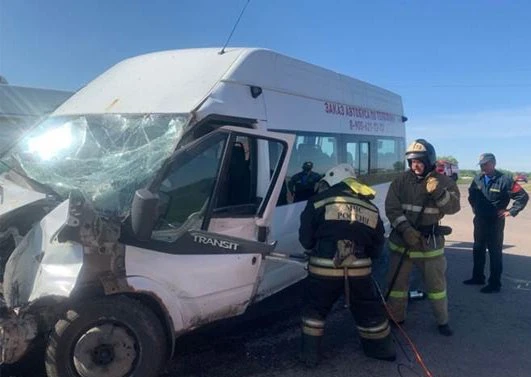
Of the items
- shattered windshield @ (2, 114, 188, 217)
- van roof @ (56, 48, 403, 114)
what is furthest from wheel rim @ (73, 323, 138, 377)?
van roof @ (56, 48, 403, 114)

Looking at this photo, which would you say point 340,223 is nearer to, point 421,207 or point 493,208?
point 421,207

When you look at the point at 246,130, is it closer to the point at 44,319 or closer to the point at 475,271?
the point at 44,319

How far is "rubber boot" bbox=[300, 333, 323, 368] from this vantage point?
4.38 metres

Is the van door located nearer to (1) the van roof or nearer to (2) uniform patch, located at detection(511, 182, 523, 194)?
(1) the van roof

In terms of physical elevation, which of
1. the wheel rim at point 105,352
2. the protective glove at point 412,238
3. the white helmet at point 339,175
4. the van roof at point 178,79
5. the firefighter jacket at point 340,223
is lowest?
the wheel rim at point 105,352

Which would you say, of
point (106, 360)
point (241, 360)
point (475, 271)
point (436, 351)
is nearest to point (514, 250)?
point (475, 271)

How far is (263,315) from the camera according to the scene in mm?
5672

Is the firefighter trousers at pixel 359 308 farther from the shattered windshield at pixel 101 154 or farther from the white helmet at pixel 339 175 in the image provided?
the shattered windshield at pixel 101 154

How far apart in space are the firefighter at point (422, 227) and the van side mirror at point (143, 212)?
9.06 ft

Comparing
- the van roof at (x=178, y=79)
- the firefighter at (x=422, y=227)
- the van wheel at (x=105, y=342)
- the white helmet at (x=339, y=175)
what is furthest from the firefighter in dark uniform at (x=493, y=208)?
the van wheel at (x=105, y=342)

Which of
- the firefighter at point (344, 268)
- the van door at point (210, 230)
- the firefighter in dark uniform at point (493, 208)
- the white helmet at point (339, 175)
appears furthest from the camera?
the firefighter in dark uniform at point (493, 208)

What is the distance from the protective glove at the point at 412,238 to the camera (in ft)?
16.9

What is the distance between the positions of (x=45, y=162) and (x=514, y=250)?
912 cm

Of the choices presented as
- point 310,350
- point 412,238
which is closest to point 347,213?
point 412,238
